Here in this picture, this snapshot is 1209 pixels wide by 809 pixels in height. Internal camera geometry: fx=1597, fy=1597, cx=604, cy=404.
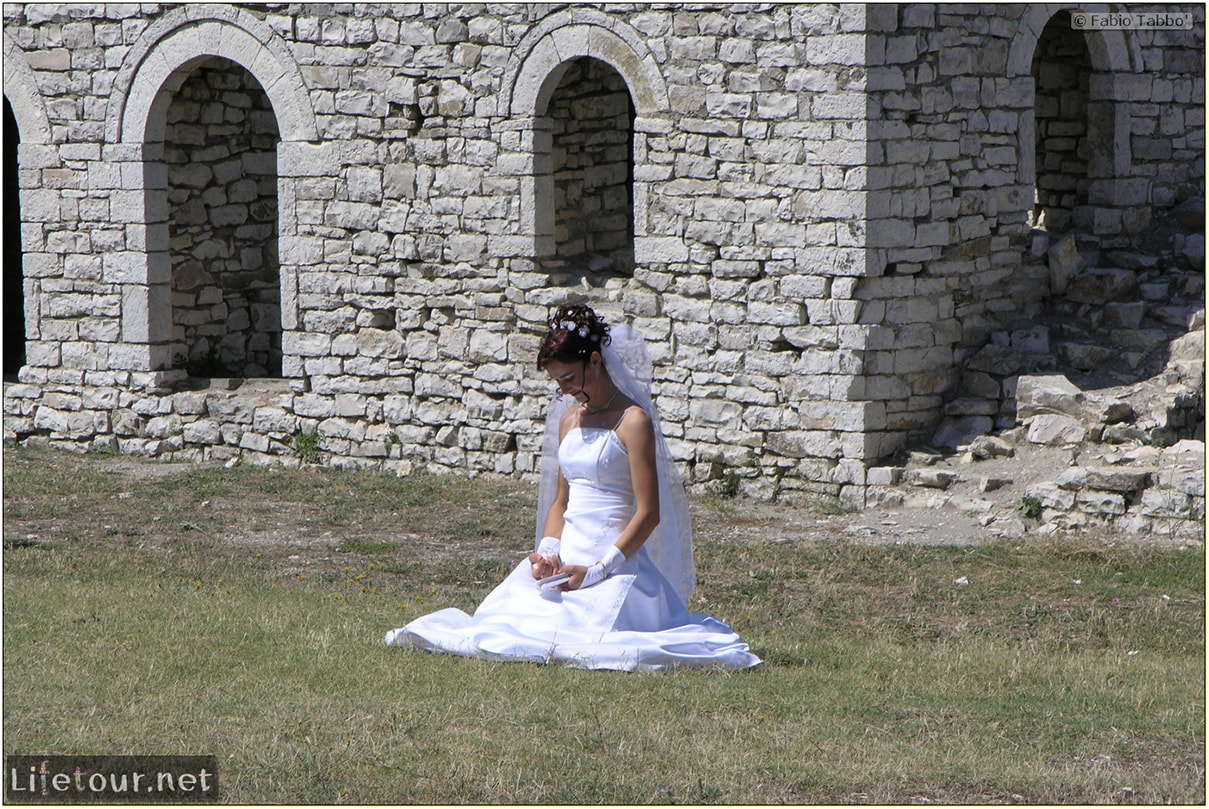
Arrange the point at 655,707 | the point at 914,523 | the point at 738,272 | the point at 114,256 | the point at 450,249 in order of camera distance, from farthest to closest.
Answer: the point at 114,256 → the point at 450,249 → the point at 738,272 → the point at 914,523 → the point at 655,707

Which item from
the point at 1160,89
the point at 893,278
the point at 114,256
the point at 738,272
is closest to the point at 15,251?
the point at 114,256

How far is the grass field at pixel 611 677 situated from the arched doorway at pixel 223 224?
129 inches

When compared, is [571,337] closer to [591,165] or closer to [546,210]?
[546,210]

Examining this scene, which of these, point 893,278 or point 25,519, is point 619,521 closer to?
point 893,278

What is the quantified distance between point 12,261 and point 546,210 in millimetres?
6868

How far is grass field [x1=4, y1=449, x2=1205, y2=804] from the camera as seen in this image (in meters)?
5.09

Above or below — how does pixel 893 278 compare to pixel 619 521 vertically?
above

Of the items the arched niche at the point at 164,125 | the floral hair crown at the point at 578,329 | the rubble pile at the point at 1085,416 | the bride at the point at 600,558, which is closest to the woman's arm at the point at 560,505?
the bride at the point at 600,558

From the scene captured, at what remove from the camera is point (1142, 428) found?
10227mm

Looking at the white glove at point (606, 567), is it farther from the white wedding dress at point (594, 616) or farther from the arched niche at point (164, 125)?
the arched niche at point (164, 125)

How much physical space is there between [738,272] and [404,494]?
2.82m

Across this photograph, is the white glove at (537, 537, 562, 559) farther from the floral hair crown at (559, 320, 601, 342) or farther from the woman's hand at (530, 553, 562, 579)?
the floral hair crown at (559, 320, 601, 342)

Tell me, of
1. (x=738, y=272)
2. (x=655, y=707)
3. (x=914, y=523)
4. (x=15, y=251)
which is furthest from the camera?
(x=15, y=251)

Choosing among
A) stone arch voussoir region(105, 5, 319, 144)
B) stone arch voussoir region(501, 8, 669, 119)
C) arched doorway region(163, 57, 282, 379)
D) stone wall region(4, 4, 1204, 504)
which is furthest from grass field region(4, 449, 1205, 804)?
stone arch voussoir region(105, 5, 319, 144)
